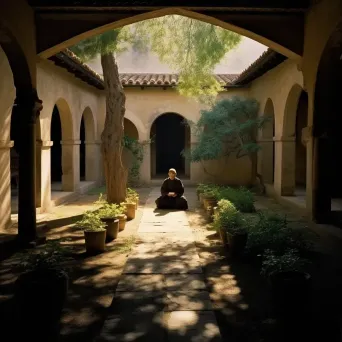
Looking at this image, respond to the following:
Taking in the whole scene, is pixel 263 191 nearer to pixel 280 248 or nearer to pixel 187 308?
pixel 280 248

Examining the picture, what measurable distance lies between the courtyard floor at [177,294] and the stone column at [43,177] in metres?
2.68

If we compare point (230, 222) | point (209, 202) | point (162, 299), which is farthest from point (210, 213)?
point (162, 299)

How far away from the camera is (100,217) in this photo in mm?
7938

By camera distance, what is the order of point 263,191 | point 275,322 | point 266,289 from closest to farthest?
point 275,322
point 266,289
point 263,191

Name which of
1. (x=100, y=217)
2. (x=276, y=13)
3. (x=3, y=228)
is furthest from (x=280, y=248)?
(x=3, y=228)

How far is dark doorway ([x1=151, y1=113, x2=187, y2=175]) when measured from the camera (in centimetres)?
2372

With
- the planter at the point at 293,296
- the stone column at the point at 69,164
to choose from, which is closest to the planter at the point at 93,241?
the planter at the point at 293,296

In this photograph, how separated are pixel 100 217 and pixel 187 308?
3.81 m

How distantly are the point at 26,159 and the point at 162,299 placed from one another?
3671 millimetres

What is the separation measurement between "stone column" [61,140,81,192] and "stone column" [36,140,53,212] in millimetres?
2631

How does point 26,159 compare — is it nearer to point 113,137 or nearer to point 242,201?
point 113,137

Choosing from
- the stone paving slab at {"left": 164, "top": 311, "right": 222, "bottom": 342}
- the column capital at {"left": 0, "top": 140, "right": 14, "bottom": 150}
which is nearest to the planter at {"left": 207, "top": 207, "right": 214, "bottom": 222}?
the column capital at {"left": 0, "top": 140, "right": 14, "bottom": 150}

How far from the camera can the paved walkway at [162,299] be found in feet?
12.6

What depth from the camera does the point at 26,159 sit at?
716 centimetres
